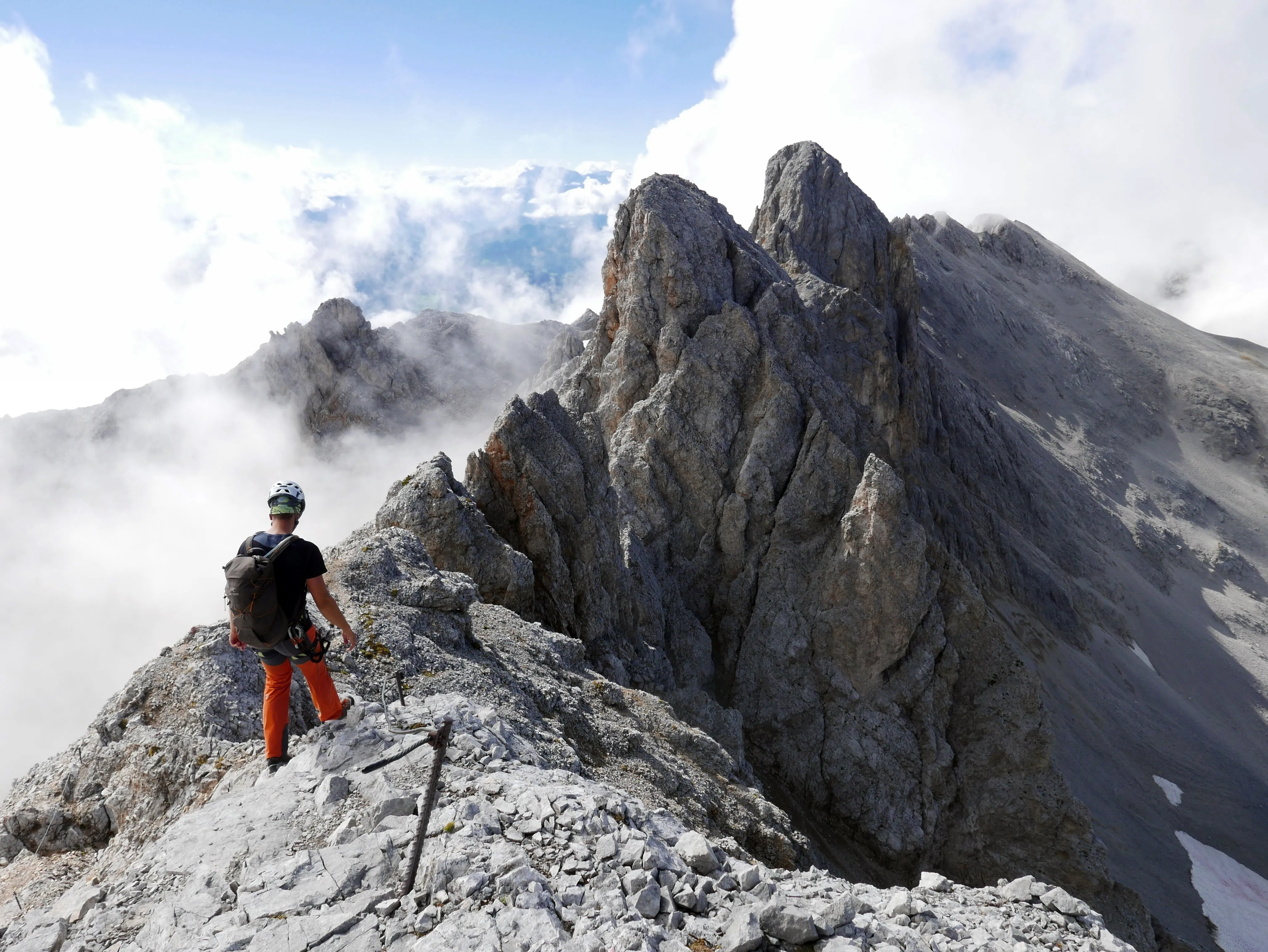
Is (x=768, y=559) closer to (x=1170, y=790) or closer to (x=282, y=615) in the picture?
(x=282, y=615)

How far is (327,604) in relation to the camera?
9367 millimetres

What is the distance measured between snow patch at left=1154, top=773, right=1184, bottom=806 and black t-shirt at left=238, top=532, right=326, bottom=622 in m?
64.2

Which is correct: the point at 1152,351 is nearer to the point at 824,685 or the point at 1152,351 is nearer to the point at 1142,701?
the point at 1142,701

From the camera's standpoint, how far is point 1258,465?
126 metres

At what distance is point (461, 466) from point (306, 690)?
74.2 metres

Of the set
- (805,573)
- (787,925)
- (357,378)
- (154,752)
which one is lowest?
(787,925)

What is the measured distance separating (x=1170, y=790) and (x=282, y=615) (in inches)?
2602

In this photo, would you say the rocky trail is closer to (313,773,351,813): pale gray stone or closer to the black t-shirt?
(313,773,351,813): pale gray stone

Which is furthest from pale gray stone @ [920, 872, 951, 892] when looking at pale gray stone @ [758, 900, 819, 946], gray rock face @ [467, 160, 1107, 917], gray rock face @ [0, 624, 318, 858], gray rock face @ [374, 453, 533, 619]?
gray rock face @ [467, 160, 1107, 917]

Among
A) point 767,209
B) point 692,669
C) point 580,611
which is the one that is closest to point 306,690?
point 580,611

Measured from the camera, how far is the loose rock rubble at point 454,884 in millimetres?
6637

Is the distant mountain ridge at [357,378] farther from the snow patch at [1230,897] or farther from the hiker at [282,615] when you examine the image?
the hiker at [282,615]

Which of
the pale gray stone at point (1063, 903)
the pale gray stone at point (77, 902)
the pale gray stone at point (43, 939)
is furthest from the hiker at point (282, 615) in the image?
the pale gray stone at point (1063, 903)

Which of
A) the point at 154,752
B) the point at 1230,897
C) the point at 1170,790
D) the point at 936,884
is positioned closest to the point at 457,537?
the point at 154,752
